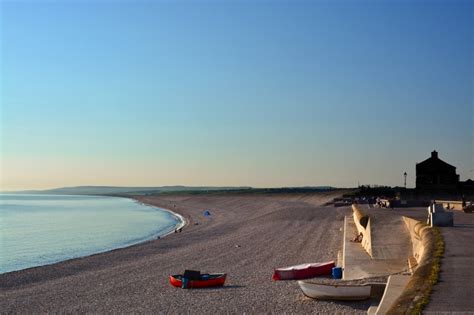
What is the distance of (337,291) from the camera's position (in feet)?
51.5

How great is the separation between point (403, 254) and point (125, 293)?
10.2m

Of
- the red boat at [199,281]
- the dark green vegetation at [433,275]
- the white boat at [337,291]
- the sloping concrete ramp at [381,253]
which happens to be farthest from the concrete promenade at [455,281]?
the red boat at [199,281]

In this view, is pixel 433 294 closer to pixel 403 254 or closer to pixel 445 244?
pixel 445 244

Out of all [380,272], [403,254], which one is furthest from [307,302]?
[403,254]

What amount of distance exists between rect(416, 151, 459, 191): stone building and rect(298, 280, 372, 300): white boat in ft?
196

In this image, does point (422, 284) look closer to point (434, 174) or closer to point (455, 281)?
point (455, 281)

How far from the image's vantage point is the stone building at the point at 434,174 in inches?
2884

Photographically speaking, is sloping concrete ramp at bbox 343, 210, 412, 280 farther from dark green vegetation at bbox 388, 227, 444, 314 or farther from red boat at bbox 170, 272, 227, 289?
red boat at bbox 170, 272, 227, 289

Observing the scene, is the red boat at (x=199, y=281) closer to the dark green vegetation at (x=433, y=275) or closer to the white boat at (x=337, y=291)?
the white boat at (x=337, y=291)

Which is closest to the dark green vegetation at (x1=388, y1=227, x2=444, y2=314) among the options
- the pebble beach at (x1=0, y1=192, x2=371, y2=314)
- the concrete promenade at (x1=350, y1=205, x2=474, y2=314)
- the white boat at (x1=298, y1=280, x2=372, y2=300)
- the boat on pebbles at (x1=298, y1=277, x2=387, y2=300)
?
the concrete promenade at (x1=350, y1=205, x2=474, y2=314)

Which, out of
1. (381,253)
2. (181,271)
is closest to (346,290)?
(381,253)

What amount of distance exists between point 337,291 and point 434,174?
62.4 metres

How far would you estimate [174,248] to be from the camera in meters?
37.5

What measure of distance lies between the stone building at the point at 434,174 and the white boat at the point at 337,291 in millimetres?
59820
